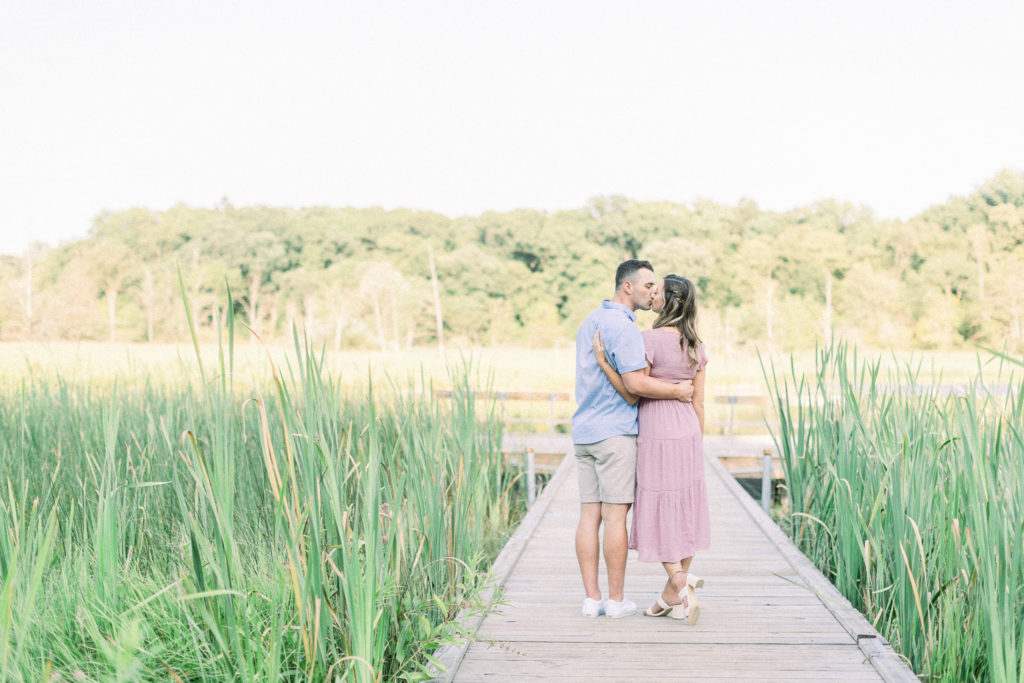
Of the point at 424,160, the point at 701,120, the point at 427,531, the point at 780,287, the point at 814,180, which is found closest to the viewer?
the point at 427,531

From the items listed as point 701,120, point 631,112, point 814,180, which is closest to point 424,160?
point 631,112

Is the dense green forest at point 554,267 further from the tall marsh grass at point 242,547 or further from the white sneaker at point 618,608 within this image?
the white sneaker at point 618,608

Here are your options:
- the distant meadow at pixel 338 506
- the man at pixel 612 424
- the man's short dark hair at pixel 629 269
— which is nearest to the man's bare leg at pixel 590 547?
the man at pixel 612 424

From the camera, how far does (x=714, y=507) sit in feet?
18.4

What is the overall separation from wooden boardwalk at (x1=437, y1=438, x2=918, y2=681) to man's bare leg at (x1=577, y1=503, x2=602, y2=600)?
14 centimetres

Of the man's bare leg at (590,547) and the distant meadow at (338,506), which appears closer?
the distant meadow at (338,506)

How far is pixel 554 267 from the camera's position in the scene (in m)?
44.2

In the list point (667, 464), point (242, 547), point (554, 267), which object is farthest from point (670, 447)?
point (554, 267)

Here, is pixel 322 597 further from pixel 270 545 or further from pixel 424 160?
pixel 424 160

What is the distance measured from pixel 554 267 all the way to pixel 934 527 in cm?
4154

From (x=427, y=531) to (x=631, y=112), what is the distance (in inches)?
2231

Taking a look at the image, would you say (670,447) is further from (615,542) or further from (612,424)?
(615,542)

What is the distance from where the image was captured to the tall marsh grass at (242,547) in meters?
1.69

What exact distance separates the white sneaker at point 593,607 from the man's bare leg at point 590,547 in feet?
0.07
